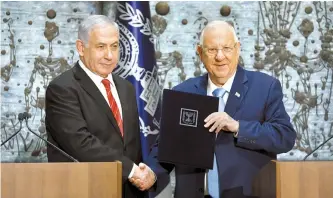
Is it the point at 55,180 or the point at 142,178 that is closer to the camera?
the point at 55,180

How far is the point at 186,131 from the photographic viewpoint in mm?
3186

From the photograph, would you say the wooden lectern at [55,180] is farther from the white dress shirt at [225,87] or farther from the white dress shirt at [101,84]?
the white dress shirt at [225,87]

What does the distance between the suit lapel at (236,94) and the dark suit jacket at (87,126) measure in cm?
54

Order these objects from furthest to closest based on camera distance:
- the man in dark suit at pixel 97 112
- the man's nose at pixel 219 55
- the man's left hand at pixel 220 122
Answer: the man's nose at pixel 219 55
the man in dark suit at pixel 97 112
the man's left hand at pixel 220 122

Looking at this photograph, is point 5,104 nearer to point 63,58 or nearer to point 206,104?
point 63,58

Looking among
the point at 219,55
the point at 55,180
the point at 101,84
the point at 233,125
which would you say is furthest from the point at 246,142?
the point at 55,180

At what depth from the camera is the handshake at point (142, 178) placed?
324cm

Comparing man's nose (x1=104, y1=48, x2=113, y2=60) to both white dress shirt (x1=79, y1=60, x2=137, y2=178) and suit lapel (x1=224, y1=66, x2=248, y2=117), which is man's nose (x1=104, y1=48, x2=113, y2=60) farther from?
suit lapel (x1=224, y1=66, x2=248, y2=117)

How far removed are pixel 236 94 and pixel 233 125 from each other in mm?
214

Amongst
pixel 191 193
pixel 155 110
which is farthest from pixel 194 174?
pixel 155 110

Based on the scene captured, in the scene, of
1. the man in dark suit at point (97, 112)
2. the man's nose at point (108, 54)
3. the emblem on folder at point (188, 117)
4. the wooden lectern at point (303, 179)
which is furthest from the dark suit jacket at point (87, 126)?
the wooden lectern at point (303, 179)

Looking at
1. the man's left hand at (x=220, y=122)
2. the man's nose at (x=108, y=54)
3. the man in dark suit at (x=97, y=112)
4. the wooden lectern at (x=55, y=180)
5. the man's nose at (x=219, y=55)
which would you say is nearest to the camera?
the wooden lectern at (x=55, y=180)

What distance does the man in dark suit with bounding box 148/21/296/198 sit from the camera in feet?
10.5

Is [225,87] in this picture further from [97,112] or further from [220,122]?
[97,112]
